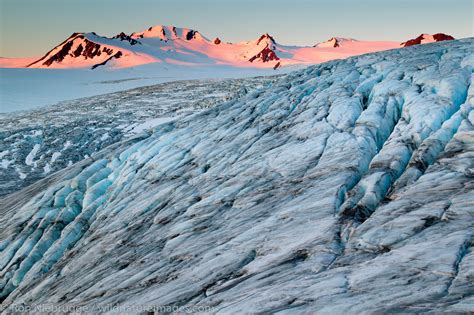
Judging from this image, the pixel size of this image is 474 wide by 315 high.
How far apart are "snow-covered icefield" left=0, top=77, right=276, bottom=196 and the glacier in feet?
24.8

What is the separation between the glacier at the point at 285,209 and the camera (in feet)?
24.1

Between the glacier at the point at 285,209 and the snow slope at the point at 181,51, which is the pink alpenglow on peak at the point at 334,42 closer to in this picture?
the snow slope at the point at 181,51

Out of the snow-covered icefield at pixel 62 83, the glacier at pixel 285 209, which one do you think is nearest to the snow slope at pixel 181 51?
the snow-covered icefield at pixel 62 83

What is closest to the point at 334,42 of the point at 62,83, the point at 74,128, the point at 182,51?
the point at 182,51

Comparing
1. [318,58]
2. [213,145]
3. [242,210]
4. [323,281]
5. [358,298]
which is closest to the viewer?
[358,298]

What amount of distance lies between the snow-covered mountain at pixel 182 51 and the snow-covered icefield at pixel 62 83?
11.2 m

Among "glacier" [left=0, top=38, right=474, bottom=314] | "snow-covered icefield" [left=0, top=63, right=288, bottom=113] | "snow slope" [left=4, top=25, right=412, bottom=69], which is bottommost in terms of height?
"glacier" [left=0, top=38, right=474, bottom=314]

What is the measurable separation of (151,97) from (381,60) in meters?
27.4

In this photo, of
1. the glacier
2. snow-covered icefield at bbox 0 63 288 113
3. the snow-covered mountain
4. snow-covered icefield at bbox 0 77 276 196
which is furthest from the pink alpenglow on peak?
the glacier

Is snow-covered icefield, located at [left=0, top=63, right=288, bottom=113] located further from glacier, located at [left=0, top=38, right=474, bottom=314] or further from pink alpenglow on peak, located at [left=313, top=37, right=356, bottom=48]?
pink alpenglow on peak, located at [left=313, top=37, right=356, bottom=48]

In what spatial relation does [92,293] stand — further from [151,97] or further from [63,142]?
[151,97]

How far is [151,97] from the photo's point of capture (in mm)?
43250

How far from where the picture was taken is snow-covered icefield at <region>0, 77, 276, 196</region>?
26.1 m

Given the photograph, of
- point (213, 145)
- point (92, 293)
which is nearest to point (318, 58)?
point (213, 145)
